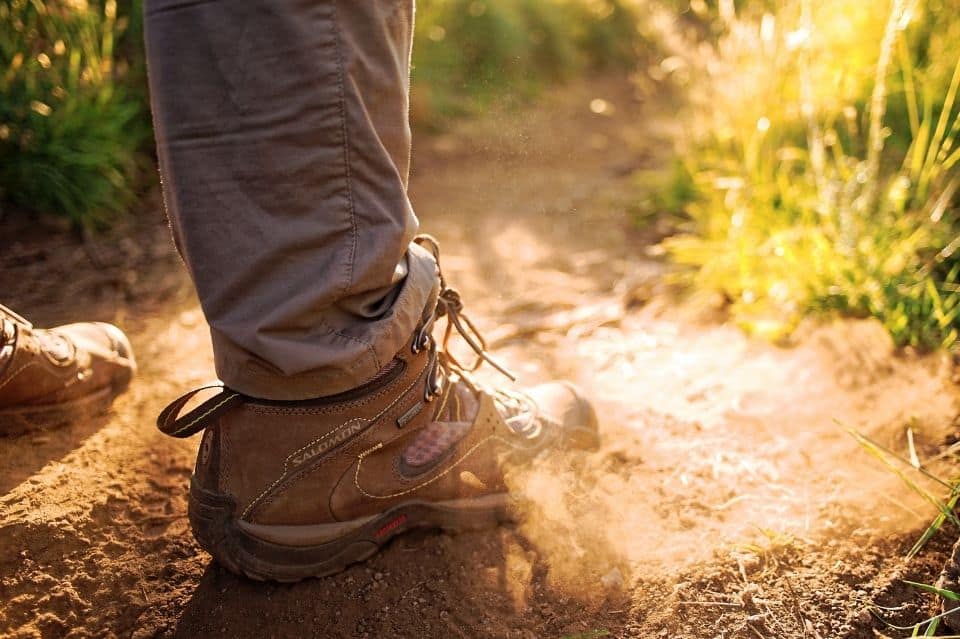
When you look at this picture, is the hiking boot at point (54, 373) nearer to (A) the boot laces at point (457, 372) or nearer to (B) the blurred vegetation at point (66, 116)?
(A) the boot laces at point (457, 372)

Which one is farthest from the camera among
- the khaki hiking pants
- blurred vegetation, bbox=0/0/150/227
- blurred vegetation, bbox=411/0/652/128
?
blurred vegetation, bbox=411/0/652/128

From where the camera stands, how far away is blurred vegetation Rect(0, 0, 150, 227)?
2416mm

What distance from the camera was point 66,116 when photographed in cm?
254

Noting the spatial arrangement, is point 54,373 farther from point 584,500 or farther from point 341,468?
point 584,500

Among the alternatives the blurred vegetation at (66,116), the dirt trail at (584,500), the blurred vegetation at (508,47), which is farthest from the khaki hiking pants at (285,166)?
the blurred vegetation at (508,47)

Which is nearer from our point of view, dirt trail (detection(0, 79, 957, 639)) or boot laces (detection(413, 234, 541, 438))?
dirt trail (detection(0, 79, 957, 639))

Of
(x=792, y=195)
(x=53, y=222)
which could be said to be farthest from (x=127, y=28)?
(x=792, y=195)

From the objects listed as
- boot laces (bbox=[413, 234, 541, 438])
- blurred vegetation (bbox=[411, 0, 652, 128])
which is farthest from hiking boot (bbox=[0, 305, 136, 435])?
blurred vegetation (bbox=[411, 0, 652, 128])

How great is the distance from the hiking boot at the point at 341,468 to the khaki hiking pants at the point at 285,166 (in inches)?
4.6

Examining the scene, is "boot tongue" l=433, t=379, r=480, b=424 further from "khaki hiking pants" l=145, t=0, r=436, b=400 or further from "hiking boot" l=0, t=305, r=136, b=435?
"hiking boot" l=0, t=305, r=136, b=435

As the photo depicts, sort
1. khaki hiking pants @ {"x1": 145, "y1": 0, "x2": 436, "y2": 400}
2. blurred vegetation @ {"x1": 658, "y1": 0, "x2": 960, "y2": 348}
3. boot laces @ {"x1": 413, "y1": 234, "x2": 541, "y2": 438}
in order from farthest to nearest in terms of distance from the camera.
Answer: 1. blurred vegetation @ {"x1": 658, "y1": 0, "x2": 960, "y2": 348}
2. boot laces @ {"x1": 413, "y1": 234, "x2": 541, "y2": 438}
3. khaki hiking pants @ {"x1": 145, "y1": 0, "x2": 436, "y2": 400}

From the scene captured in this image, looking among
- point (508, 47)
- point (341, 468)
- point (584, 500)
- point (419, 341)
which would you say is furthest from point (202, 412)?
point (508, 47)

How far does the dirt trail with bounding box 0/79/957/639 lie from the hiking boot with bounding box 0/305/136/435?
0.05 metres

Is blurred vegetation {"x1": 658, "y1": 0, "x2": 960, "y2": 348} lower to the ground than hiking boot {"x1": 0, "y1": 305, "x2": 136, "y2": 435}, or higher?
higher
